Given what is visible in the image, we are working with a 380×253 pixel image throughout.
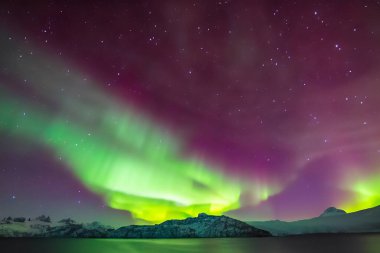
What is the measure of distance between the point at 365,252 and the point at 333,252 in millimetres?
6475

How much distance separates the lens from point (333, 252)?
70625mm

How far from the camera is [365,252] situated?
6800 cm
